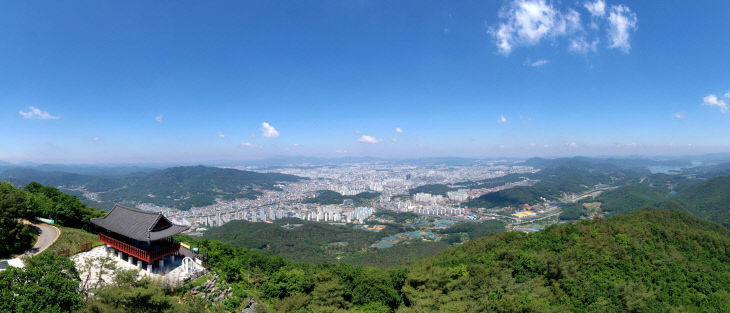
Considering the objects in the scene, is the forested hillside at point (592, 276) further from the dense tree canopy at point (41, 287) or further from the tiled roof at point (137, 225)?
the dense tree canopy at point (41, 287)

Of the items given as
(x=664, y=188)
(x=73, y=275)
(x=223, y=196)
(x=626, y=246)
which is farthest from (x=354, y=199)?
(x=664, y=188)

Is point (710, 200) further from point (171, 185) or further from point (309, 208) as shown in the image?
point (171, 185)

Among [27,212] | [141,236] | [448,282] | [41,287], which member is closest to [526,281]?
[448,282]

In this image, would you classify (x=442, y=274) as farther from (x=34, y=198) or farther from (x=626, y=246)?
(x=34, y=198)

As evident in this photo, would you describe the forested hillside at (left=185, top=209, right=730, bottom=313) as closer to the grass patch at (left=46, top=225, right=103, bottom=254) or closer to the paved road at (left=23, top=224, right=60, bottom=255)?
the grass patch at (left=46, top=225, right=103, bottom=254)

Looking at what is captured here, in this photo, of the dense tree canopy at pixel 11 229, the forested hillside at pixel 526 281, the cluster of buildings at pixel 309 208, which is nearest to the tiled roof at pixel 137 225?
the dense tree canopy at pixel 11 229

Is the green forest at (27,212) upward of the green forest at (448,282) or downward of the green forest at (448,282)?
upward
